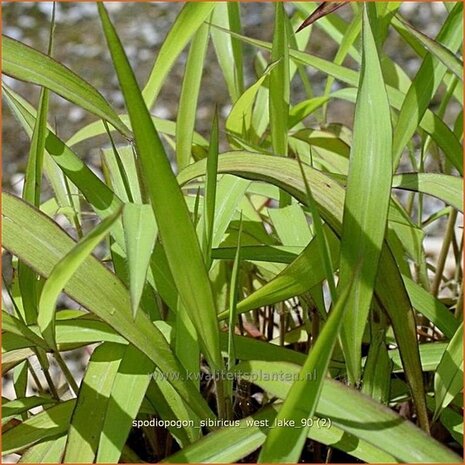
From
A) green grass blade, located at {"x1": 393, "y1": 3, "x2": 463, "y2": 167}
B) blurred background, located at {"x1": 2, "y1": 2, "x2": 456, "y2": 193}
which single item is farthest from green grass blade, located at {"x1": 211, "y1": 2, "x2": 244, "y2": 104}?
blurred background, located at {"x1": 2, "y1": 2, "x2": 456, "y2": 193}

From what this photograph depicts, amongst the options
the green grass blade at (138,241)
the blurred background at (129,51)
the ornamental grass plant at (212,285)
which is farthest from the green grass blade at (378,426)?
the blurred background at (129,51)

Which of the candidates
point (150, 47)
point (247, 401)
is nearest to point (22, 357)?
point (247, 401)

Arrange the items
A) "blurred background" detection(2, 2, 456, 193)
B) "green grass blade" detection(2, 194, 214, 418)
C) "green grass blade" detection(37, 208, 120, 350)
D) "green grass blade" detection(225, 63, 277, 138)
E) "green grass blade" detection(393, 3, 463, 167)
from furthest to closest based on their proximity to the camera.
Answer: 1. "blurred background" detection(2, 2, 456, 193)
2. "green grass blade" detection(225, 63, 277, 138)
3. "green grass blade" detection(393, 3, 463, 167)
4. "green grass blade" detection(2, 194, 214, 418)
5. "green grass blade" detection(37, 208, 120, 350)

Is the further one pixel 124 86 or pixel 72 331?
pixel 72 331

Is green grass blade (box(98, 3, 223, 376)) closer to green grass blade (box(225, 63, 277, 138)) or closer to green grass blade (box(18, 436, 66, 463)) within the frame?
green grass blade (box(18, 436, 66, 463))

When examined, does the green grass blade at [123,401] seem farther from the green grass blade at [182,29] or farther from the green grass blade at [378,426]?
the green grass blade at [182,29]

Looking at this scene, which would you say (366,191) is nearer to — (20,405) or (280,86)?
(280,86)

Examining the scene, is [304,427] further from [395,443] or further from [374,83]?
[374,83]
